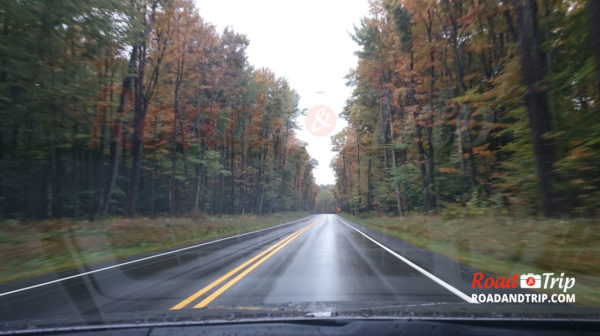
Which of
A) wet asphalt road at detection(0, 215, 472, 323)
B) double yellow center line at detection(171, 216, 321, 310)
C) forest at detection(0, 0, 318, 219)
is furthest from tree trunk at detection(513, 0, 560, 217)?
forest at detection(0, 0, 318, 219)

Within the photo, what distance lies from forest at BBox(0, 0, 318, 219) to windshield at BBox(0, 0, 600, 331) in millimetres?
120

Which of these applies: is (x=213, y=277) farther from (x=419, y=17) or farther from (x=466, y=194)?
(x=419, y=17)

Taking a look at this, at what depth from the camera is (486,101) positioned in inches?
637

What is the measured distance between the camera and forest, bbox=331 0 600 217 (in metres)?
10.1

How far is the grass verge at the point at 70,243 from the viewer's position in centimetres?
955

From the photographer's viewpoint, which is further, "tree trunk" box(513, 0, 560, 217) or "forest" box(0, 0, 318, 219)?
"forest" box(0, 0, 318, 219)

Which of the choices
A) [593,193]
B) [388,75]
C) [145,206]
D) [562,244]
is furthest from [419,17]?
[145,206]

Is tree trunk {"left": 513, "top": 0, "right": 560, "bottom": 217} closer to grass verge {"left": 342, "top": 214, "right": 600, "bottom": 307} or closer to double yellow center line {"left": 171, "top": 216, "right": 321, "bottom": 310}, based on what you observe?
grass verge {"left": 342, "top": 214, "right": 600, "bottom": 307}

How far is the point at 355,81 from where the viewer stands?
29.7m

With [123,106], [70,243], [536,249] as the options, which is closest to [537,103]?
[536,249]

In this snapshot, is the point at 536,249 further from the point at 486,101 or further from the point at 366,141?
the point at 366,141

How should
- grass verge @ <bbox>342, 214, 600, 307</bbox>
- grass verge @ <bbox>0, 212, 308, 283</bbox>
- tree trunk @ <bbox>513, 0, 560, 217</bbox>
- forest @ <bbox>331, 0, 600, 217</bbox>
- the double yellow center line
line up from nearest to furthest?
1. the double yellow center line
2. grass verge @ <bbox>342, 214, 600, 307</bbox>
3. grass verge @ <bbox>0, 212, 308, 283</bbox>
4. tree trunk @ <bbox>513, 0, 560, 217</bbox>
5. forest @ <bbox>331, 0, 600, 217</bbox>

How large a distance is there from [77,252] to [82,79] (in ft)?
25.2

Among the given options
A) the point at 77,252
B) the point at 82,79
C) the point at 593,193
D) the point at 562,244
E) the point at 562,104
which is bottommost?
the point at 77,252
